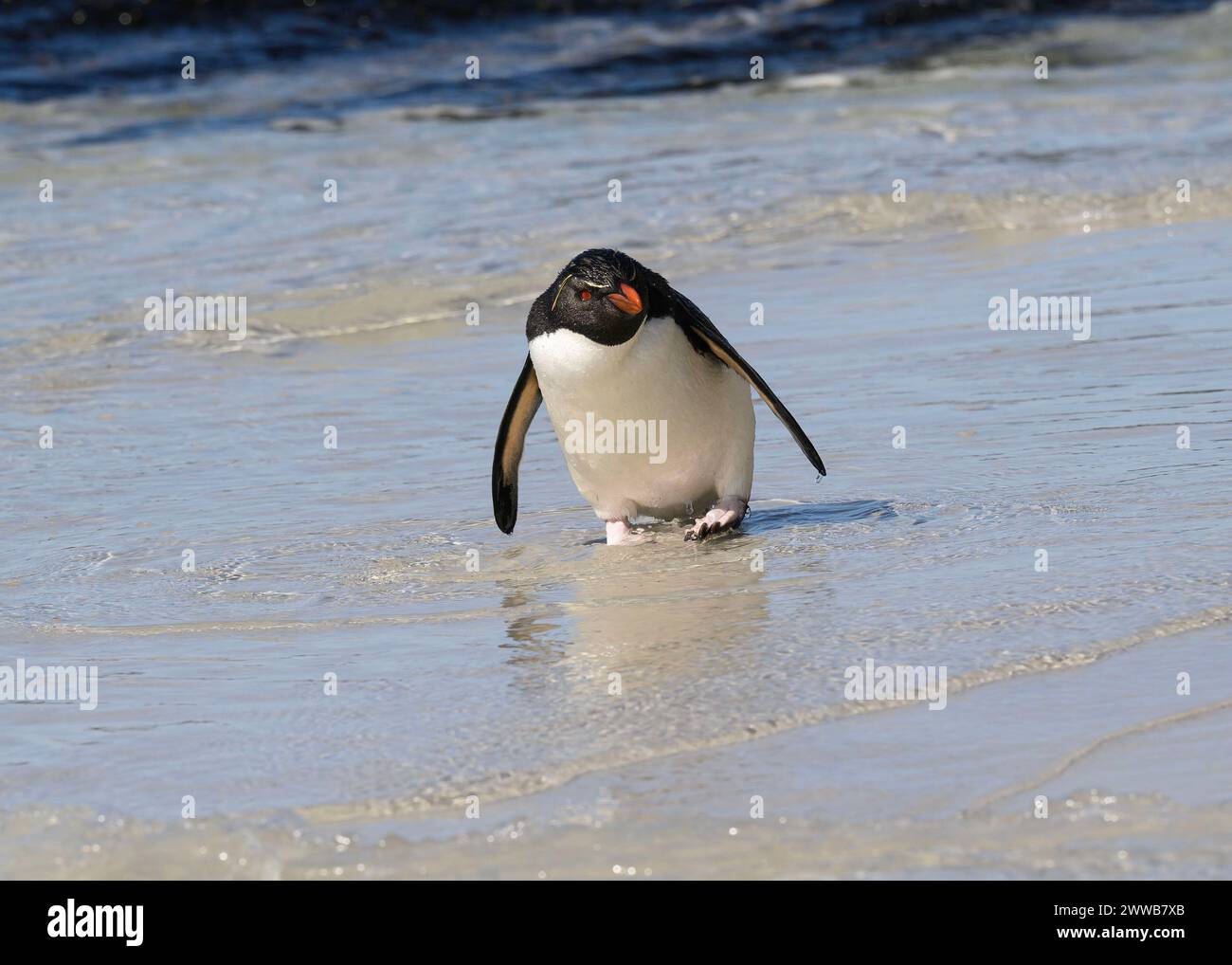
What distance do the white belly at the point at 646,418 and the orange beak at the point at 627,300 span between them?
0.60 feet

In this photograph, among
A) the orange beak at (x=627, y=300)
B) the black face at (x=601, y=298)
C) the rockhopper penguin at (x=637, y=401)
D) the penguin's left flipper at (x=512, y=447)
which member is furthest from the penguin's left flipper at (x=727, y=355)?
the penguin's left flipper at (x=512, y=447)

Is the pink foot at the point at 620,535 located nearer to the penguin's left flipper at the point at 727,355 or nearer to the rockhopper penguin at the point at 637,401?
the rockhopper penguin at the point at 637,401

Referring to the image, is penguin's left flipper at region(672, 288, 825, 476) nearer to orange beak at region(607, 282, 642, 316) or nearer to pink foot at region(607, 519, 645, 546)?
orange beak at region(607, 282, 642, 316)

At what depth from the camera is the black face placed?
4520mm

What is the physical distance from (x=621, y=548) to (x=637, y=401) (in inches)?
14.2

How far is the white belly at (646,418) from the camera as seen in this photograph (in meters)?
4.71

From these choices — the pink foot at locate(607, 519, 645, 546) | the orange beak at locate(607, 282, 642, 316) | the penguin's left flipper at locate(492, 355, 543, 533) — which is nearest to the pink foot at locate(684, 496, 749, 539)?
the pink foot at locate(607, 519, 645, 546)

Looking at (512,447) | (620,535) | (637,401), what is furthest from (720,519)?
(512,447)

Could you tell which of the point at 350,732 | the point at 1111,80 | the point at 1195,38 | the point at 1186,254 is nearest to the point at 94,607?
the point at 350,732

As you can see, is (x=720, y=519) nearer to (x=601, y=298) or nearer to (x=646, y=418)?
(x=646, y=418)

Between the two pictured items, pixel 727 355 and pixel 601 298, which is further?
pixel 727 355

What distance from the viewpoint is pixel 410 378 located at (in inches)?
283

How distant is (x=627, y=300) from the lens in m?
4.50

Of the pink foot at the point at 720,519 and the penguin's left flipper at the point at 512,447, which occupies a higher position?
the penguin's left flipper at the point at 512,447
